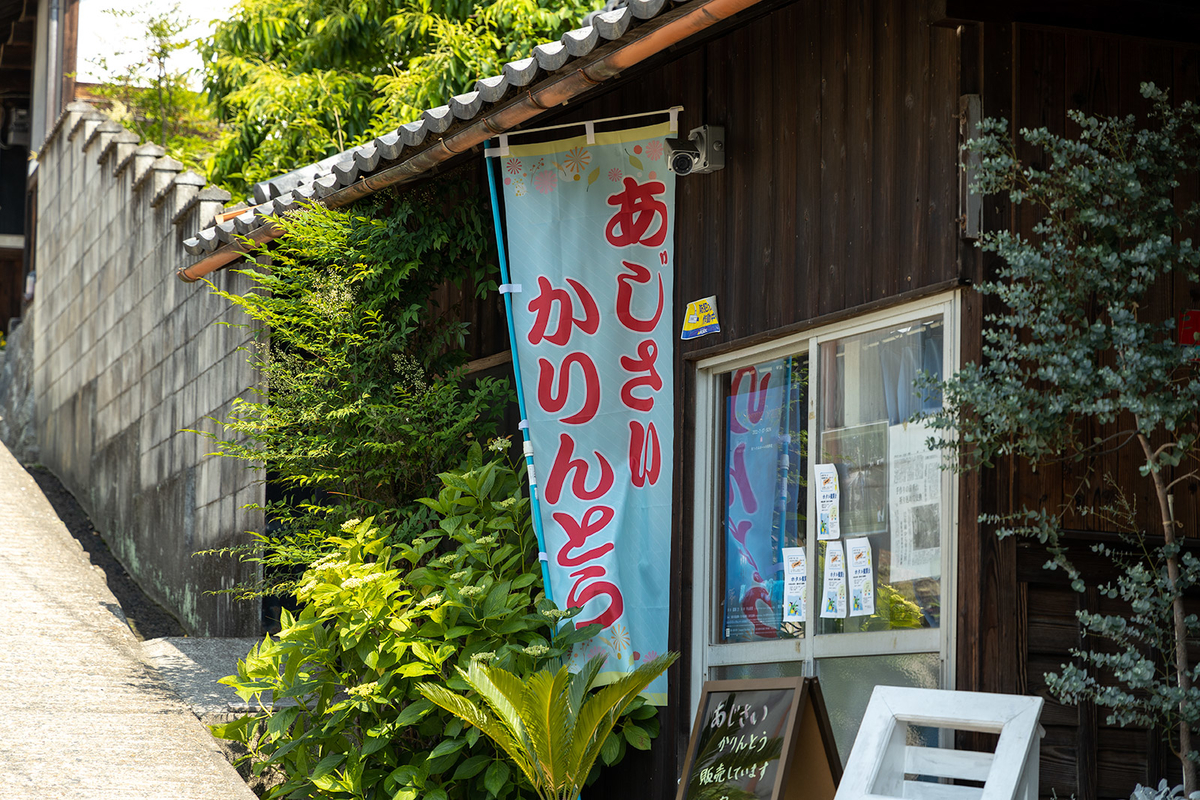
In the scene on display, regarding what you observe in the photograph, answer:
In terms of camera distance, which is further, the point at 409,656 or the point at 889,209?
the point at 409,656

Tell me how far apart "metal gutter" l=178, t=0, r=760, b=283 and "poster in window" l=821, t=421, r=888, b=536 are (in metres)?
1.60

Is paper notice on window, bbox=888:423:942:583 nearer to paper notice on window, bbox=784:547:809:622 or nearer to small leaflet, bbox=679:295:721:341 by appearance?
paper notice on window, bbox=784:547:809:622

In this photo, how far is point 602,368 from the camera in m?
6.16

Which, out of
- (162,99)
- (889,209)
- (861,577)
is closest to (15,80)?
(162,99)

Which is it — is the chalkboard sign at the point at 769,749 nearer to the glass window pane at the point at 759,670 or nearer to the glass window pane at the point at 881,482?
the glass window pane at the point at 759,670

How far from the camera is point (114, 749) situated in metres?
6.18

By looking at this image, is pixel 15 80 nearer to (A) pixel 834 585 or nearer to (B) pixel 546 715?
(B) pixel 546 715

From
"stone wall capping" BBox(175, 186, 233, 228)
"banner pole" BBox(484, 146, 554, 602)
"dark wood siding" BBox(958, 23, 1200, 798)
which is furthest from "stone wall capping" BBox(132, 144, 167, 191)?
"dark wood siding" BBox(958, 23, 1200, 798)

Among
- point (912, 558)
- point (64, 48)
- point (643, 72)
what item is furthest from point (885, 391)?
point (64, 48)

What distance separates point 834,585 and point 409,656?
6.89 feet

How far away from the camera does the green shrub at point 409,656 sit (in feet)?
18.9

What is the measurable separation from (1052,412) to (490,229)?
3940mm

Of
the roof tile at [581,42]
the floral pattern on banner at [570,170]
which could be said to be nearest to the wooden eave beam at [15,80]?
the floral pattern on banner at [570,170]

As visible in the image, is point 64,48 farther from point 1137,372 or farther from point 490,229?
point 1137,372
